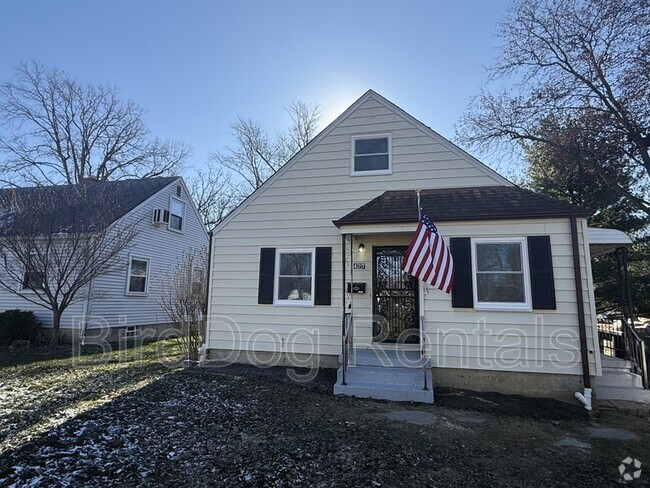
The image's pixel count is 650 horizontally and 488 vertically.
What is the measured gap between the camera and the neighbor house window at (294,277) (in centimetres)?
792

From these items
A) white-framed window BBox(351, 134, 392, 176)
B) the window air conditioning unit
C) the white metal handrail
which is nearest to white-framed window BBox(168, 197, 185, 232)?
the window air conditioning unit

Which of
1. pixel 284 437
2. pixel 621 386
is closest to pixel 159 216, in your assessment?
pixel 284 437

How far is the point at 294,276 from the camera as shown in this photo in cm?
805

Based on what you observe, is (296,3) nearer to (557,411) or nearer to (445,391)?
(445,391)

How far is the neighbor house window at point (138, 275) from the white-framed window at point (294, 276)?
7.91m

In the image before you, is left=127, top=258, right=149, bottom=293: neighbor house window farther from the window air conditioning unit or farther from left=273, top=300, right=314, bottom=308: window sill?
left=273, top=300, right=314, bottom=308: window sill

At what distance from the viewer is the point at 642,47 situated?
9.76 metres

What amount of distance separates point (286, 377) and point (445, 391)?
299 centimetres

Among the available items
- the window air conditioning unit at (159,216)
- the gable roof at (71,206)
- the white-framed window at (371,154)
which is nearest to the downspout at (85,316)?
the gable roof at (71,206)

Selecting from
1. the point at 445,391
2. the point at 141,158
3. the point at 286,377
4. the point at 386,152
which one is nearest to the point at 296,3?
the point at 386,152

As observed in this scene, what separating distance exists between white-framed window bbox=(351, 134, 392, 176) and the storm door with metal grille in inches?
72.5

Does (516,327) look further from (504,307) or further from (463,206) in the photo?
(463,206)

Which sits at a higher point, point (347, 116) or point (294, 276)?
point (347, 116)

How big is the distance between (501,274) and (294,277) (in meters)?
4.18
